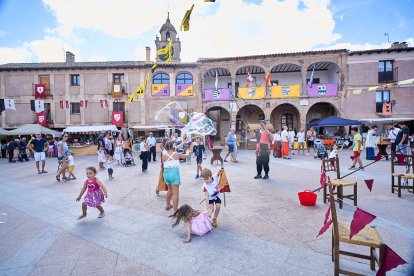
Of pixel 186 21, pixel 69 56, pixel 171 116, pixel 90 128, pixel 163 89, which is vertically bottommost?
pixel 90 128

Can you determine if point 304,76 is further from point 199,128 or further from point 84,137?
point 84,137

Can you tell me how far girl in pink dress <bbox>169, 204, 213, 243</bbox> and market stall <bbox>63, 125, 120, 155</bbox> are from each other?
18.3 metres

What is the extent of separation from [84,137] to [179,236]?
2484 cm

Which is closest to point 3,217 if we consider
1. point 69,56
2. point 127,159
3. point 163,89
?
point 127,159

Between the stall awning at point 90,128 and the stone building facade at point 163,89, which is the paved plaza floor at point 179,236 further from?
the stone building facade at point 163,89

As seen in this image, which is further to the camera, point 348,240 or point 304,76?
point 304,76

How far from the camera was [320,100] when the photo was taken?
2144 centimetres

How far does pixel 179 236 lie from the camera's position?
156 inches

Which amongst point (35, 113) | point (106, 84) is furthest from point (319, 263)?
point (35, 113)

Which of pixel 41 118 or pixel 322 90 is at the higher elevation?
pixel 322 90

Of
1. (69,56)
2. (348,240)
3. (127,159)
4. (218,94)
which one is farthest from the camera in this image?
(69,56)

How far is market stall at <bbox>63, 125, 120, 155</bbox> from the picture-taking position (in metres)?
19.5

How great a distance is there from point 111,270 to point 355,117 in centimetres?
2343

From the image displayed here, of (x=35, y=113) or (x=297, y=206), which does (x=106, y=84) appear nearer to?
(x=35, y=113)
